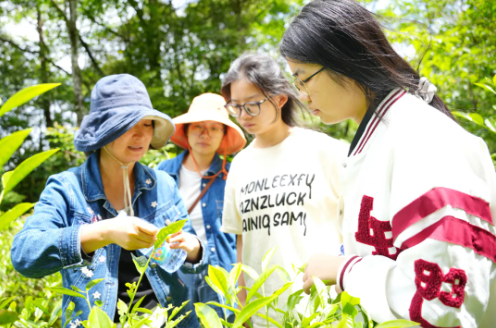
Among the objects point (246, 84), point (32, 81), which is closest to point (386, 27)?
point (246, 84)

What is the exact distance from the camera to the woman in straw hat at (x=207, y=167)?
2658 millimetres

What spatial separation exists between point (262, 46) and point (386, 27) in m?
9.59

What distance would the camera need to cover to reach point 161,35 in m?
11.2

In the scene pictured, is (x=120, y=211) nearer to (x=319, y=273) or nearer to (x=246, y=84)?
(x=246, y=84)

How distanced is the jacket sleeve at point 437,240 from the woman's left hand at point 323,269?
8cm

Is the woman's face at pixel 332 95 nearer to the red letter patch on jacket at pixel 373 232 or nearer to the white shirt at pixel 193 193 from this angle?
the red letter patch on jacket at pixel 373 232

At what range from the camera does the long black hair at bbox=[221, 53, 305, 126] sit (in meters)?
2.24

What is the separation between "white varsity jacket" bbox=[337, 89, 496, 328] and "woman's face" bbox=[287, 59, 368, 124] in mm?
215

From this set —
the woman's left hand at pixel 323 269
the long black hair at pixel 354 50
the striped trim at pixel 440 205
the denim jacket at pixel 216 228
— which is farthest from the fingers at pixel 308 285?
the denim jacket at pixel 216 228

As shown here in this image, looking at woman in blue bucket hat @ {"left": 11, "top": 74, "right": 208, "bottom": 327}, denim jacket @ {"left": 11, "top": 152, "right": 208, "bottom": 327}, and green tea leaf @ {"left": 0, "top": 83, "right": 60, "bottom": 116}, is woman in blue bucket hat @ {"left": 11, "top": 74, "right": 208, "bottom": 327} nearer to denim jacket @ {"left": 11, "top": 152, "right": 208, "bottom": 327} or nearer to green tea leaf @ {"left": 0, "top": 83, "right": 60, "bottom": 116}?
denim jacket @ {"left": 11, "top": 152, "right": 208, "bottom": 327}

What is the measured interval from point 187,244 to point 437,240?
1.16 m

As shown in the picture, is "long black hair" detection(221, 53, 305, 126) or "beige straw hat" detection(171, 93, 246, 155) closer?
"long black hair" detection(221, 53, 305, 126)

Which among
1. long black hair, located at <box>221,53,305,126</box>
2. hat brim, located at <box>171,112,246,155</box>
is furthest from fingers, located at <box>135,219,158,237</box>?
hat brim, located at <box>171,112,246,155</box>

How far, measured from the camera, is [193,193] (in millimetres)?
2854
